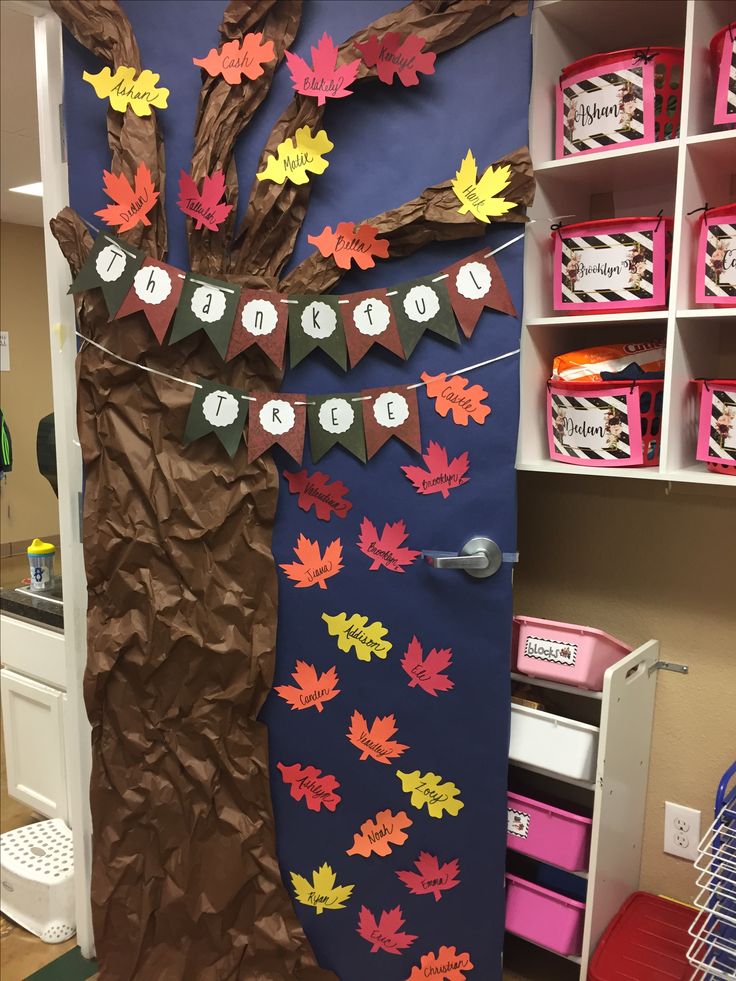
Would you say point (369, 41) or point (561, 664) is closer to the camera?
point (369, 41)

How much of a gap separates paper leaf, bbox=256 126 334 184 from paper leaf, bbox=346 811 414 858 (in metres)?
1.32

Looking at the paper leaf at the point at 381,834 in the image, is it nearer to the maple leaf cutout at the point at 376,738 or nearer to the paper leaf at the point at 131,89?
the maple leaf cutout at the point at 376,738

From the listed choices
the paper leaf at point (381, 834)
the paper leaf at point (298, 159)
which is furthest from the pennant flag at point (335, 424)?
the paper leaf at point (381, 834)

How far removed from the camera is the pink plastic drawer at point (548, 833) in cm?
157

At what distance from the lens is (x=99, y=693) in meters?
1.77

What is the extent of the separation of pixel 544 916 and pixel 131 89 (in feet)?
6.22

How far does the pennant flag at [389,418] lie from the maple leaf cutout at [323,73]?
22.0 inches

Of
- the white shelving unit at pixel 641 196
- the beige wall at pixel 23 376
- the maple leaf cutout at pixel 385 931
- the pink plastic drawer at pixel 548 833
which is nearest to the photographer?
the white shelving unit at pixel 641 196

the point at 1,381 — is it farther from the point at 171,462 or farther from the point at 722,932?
the point at 722,932

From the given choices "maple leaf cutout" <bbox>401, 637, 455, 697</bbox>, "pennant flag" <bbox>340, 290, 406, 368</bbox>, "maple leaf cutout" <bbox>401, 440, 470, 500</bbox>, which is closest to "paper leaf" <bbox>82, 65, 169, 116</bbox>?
"pennant flag" <bbox>340, 290, 406, 368</bbox>

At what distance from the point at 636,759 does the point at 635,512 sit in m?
0.54

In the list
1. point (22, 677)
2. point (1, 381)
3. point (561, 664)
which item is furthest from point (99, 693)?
point (1, 381)

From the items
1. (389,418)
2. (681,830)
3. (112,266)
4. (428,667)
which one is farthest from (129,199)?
(681,830)

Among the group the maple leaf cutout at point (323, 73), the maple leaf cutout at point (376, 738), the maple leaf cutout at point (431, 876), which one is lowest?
the maple leaf cutout at point (431, 876)
